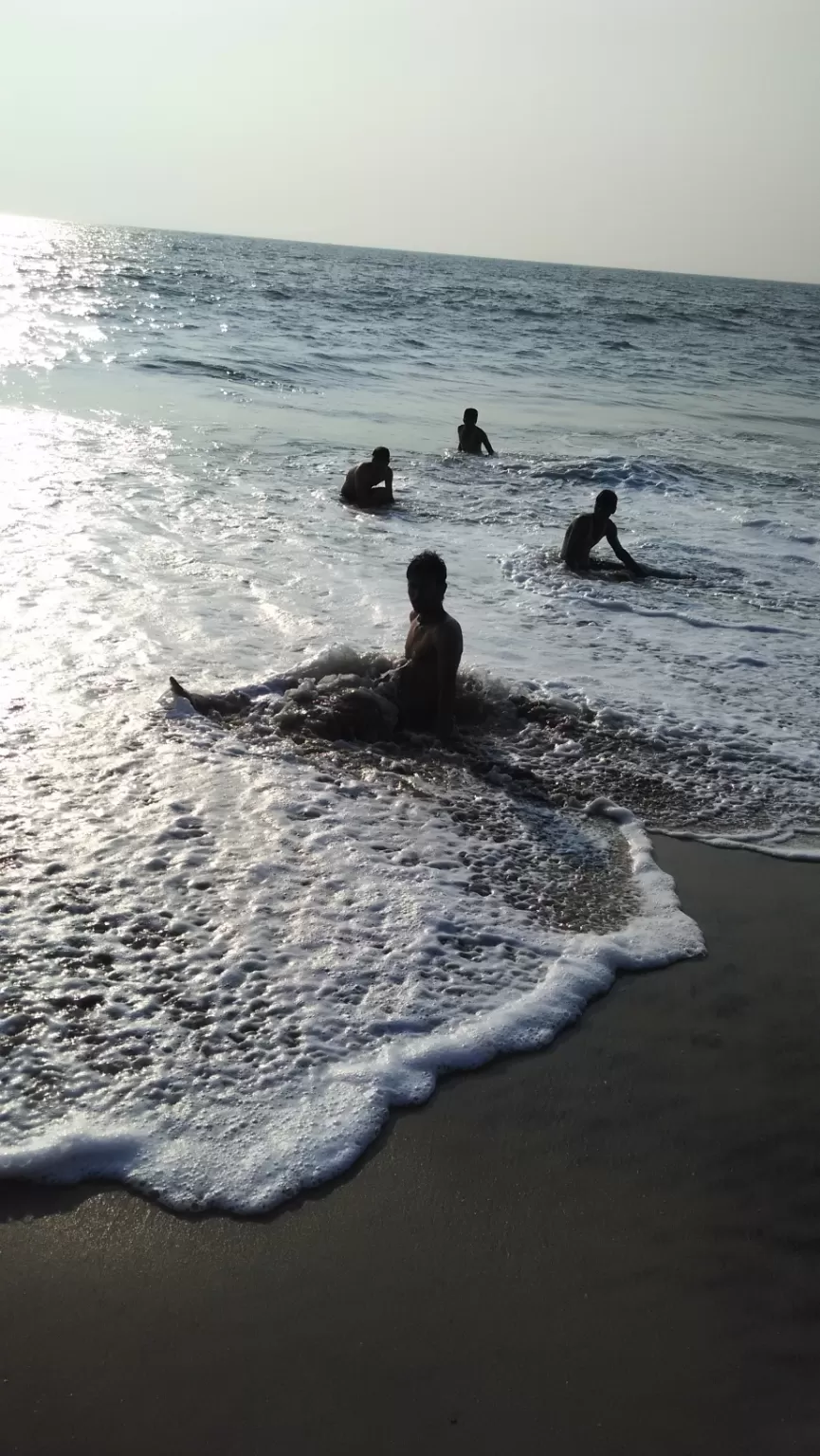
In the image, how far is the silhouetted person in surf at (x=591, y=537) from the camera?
30.3 feet

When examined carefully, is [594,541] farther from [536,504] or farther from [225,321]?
[225,321]

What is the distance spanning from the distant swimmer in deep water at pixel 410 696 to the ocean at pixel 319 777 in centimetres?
12

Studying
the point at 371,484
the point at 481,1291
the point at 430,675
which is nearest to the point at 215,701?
the point at 430,675

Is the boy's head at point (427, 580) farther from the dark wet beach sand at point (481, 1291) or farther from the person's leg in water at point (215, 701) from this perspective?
the dark wet beach sand at point (481, 1291)

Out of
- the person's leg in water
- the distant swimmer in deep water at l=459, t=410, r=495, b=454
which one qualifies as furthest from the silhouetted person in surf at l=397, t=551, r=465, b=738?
the distant swimmer in deep water at l=459, t=410, r=495, b=454

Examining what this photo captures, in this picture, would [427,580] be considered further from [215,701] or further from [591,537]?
[591,537]

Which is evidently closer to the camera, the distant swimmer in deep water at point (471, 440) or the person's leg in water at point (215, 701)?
the person's leg in water at point (215, 701)

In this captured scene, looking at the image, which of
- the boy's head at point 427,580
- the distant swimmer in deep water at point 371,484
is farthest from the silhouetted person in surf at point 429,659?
the distant swimmer in deep water at point 371,484

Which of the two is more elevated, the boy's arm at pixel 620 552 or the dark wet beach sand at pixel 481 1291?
the boy's arm at pixel 620 552

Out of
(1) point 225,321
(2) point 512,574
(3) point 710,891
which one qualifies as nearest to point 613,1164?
(3) point 710,891

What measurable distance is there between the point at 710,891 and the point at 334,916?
147cm

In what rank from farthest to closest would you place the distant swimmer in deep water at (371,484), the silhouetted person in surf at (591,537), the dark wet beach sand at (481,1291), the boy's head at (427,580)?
1. the distant swimmer in deep water at (371,484)
2. the silhouetted person in surf at (591,537)
3. the boy's head at (427,580)
4. the dark wet beach sand at (481,1291)

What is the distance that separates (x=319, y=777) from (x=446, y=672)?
0.91 m

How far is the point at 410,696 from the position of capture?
561 centimetres
